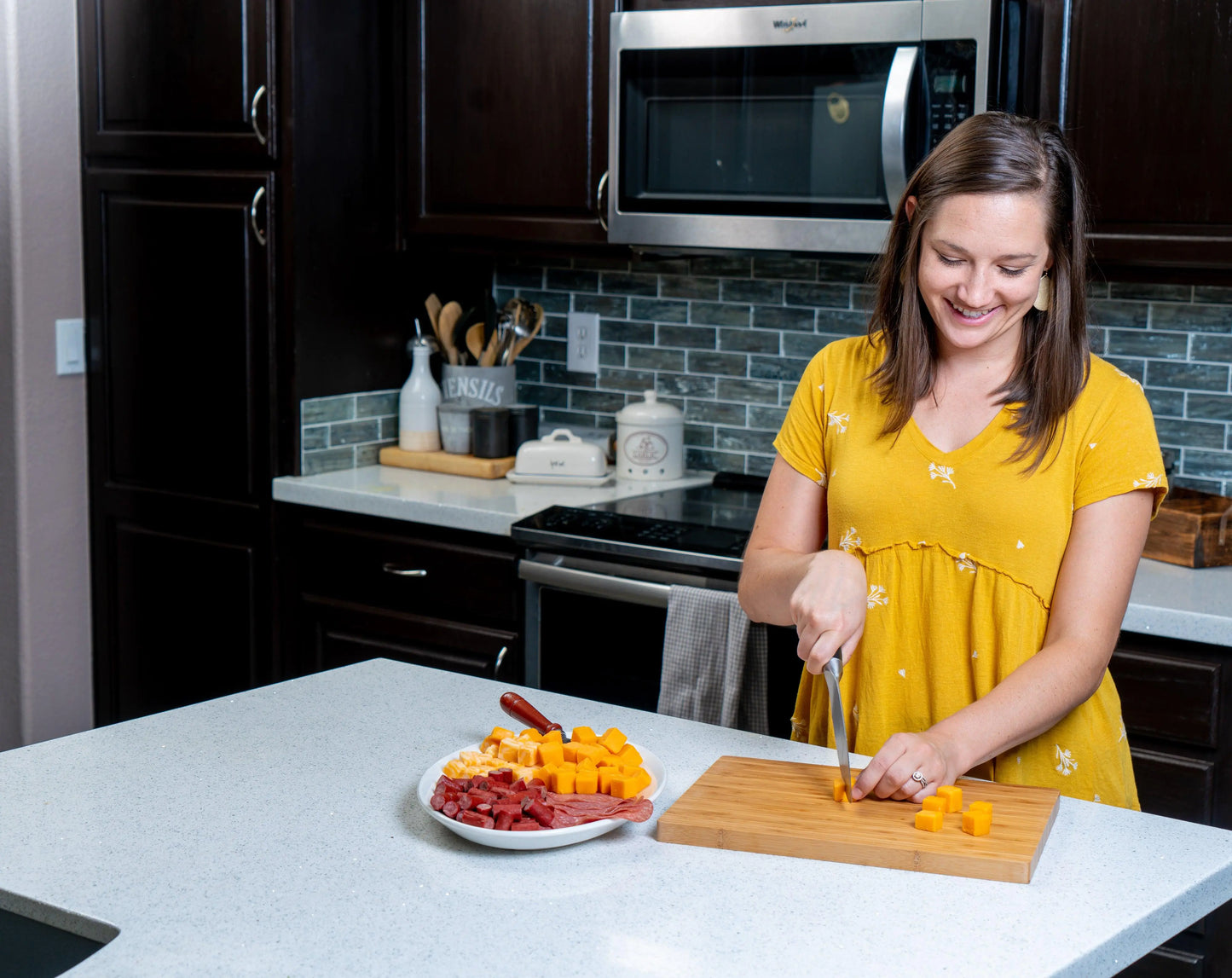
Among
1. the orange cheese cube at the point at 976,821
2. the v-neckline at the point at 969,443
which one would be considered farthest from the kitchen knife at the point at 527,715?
the v-neckline at the point at 969,443

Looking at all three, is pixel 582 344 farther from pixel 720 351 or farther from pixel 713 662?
pixel 713 662

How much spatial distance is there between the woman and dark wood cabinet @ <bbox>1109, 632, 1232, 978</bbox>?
48cm

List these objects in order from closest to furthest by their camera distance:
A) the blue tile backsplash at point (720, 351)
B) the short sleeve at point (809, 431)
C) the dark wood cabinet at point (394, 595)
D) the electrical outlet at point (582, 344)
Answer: the short sleeve at point (809, 431) → the blue tile backsplash at point (720, 351) → the dark wood cabinet at point (394, 595) → the electrical outlet at point (582, 344)

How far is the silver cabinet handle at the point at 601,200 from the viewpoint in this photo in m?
2.90

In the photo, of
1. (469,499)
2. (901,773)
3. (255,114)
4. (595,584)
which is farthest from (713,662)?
(255,114)

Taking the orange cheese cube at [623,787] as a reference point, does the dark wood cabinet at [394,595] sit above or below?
below

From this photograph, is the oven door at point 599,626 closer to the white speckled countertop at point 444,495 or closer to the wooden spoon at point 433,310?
the white speckled countertop at point 444,495

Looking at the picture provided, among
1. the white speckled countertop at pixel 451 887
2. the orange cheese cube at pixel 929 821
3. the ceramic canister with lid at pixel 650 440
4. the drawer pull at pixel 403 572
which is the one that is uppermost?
the ceramic canister with lid at pixel 650 440

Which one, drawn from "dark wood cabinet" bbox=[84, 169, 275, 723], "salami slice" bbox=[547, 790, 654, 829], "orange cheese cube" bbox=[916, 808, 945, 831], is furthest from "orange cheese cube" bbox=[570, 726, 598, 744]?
"dark wood cabinet" bbox=[84, 169, 275, 723]

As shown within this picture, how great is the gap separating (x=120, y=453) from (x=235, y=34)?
1.00 metres

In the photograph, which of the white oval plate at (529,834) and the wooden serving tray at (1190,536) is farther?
the wooden serving tray at (1190,536)

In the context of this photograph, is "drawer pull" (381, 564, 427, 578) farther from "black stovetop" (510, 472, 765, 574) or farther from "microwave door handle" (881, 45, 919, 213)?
"microwave door handle" (881, 45, 919, 213)

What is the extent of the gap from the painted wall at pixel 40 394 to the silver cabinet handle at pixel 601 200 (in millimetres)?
1266

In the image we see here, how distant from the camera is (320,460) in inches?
123
